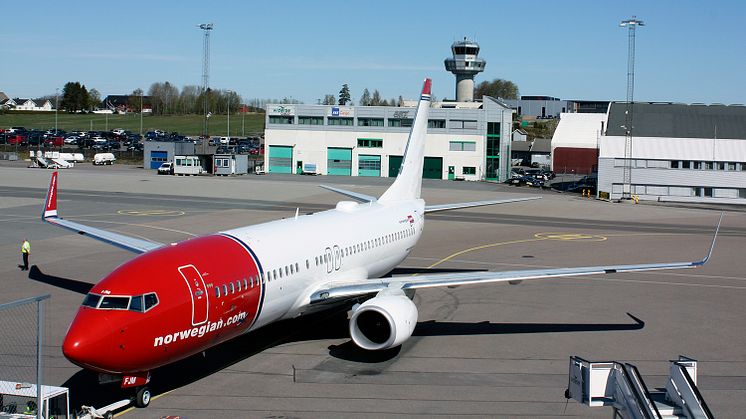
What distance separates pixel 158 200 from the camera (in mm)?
80062

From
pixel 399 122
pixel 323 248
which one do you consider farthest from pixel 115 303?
pixel 399 122

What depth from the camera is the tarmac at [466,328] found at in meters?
22.9

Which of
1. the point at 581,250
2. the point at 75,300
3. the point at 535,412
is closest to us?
the point at 535,412

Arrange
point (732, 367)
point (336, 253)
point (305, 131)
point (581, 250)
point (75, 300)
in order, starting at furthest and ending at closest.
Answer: point (305, 131), point (581, 250), point (75, 300), point (336, 253), point (732, 367)

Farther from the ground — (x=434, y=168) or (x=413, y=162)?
(x=413, y=162)

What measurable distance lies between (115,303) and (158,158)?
365 ft

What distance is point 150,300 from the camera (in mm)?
20969

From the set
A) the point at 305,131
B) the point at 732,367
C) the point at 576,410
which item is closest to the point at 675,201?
the point at 305,131

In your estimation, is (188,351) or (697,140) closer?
(188,351)

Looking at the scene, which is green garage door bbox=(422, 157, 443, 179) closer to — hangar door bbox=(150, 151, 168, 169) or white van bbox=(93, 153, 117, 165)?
hangar door bbox=(150, 151, 168, 169)

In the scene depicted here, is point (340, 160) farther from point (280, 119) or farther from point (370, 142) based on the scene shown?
point (280, 119)

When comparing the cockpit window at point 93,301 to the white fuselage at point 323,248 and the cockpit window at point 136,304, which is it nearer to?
the cockpit window at point 136,304

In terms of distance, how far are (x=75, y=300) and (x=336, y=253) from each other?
12.4 metres

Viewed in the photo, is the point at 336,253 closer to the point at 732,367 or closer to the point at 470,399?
the point at 470,399
